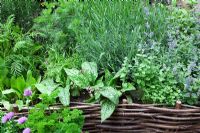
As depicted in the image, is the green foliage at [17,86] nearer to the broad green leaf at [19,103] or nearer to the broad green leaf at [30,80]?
the broad green leaf at [30,80]

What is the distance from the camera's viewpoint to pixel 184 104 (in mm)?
2561

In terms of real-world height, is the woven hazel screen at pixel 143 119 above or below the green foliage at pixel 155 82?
below

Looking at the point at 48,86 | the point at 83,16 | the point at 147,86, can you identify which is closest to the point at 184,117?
the point at 147,86

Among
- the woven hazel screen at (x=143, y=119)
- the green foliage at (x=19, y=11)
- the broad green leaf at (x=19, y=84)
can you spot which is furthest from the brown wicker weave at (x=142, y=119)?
the green foliage at (x=19, y=11)

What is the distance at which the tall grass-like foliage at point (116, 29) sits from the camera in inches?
110

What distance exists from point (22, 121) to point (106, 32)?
0.90 m

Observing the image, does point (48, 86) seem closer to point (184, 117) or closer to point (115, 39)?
point (115, 39)

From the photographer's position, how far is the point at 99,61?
9.31ft

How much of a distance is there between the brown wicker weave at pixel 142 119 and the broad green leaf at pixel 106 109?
54 mm

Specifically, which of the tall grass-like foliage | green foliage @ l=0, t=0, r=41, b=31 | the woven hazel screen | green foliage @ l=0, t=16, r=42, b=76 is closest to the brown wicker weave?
the woven hazel screen

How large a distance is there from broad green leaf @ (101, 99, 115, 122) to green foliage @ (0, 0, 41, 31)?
4.80ft

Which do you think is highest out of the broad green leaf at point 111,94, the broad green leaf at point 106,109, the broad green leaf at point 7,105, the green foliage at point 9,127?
the broad green leaf at point 111,94

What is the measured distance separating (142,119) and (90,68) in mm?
523

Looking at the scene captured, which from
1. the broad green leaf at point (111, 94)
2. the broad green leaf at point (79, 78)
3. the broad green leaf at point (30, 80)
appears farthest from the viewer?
the broad green leaf at point (30, 80)
